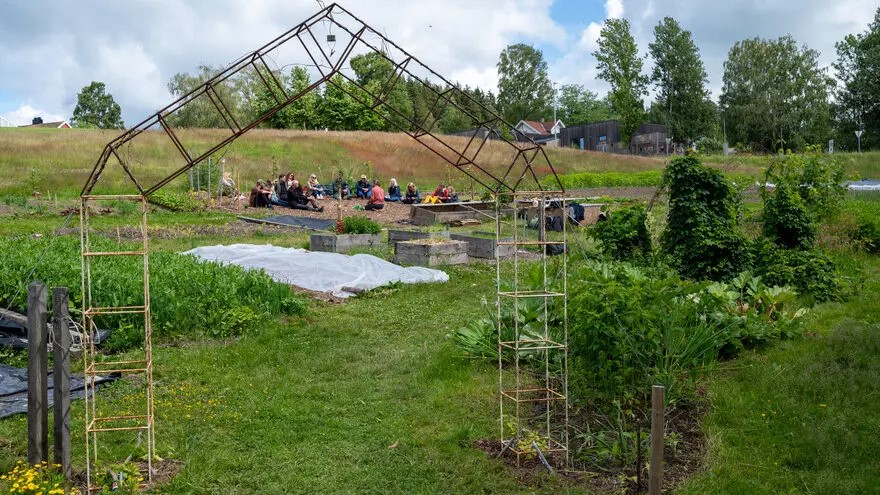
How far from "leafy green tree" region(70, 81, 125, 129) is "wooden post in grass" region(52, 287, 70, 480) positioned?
88091 millimetres

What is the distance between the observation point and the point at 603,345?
19.2 ft

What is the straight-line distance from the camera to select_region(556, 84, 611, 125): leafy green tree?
88.7 metres

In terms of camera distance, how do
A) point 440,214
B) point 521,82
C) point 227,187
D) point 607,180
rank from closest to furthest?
point 440,214 → point 227,187 → point 607,180 → point 521,82

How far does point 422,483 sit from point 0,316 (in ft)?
19.5

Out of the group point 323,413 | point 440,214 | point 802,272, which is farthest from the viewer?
point 440,214

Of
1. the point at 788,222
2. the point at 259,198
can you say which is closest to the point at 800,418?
the point at 788,222

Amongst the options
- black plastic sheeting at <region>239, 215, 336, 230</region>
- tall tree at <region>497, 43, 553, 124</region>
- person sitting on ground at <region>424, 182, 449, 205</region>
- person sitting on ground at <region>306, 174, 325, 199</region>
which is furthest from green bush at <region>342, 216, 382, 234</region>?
tall tree at <region>497, 43, 553, 124</region>

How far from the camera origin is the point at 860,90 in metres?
56.2

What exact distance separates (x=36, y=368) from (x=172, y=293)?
4416 millimetres

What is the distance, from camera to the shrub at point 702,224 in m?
10.3

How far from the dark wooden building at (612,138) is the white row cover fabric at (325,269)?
159 ft

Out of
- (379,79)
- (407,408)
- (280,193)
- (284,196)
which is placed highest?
(379,79)

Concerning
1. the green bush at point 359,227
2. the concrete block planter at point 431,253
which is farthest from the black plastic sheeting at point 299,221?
the concrete block planter at point 431,253

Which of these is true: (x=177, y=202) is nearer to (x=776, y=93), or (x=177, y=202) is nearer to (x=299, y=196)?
(x=299, y=196)
